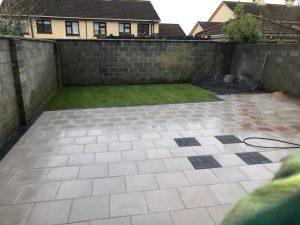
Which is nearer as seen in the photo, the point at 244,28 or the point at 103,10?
the point at 244,28

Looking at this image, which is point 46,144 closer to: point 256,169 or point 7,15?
point 256,169

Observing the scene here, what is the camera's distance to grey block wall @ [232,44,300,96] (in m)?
8.40

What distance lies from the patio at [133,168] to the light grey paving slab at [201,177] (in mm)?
13

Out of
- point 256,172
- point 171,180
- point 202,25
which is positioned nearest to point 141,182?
point 171,180

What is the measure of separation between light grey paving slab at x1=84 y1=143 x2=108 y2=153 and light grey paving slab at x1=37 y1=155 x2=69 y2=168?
386 millimetres

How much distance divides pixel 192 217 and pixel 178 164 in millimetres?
1219

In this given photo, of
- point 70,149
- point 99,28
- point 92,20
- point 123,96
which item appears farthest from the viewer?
point 99,28

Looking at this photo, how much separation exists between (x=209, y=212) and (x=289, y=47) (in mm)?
7603

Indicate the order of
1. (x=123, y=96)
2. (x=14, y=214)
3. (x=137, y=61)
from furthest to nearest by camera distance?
(x=137, y=61) → (x=123, y=96) → (x=14, y=214)

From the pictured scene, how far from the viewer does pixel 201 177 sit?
11.6ft

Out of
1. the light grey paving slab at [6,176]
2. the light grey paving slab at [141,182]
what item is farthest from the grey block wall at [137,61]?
the light grey paving slab at [141,182]

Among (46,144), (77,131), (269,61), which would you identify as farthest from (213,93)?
(46,144)

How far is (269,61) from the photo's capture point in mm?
9484

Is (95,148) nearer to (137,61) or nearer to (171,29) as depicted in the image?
(137,61)
